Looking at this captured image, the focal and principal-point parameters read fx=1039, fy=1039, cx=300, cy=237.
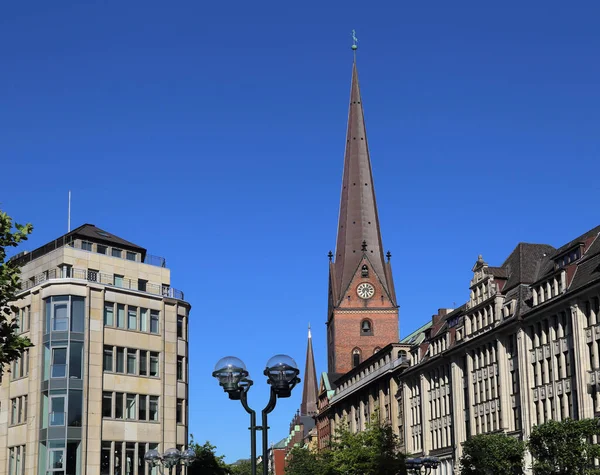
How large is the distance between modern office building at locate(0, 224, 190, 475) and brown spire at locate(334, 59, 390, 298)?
77.4 metres

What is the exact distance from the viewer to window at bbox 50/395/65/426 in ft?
218

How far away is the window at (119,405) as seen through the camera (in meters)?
68.6

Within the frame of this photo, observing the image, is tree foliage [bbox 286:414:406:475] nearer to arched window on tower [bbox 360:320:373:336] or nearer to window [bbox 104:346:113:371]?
window [bbox 104:346:113:371]

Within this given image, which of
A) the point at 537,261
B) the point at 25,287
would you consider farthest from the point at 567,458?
the point at 25,287

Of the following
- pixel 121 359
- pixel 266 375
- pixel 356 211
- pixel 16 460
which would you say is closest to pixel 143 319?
pixel 121 359

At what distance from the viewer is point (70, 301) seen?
6800 cm

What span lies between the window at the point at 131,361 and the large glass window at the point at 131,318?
5.43 feet

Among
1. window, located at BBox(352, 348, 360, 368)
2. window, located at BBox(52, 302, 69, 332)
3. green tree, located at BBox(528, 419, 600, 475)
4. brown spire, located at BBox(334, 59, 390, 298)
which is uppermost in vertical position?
brown spire, located at BBox(334, 59, 390, 298)

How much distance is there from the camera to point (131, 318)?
71.0 m

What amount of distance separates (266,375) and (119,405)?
4466 cm

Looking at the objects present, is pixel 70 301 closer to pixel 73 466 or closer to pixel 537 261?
pixel 73 466

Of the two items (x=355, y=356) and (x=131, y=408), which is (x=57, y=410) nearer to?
(x=131, y=408)

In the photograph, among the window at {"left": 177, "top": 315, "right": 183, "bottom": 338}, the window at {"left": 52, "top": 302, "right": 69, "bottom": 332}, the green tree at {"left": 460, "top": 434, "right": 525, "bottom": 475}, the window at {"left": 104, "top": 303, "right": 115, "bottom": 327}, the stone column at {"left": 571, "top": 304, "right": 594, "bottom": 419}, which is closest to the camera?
the stone column at {"left": 571, "top": 304, "right": 594, "bottom": 419}

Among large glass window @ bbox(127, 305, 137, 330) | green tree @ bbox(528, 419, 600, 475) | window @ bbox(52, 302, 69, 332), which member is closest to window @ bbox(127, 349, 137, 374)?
large glass window @ bbox(127, 305, 137, 330)
